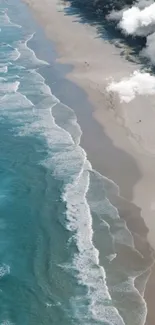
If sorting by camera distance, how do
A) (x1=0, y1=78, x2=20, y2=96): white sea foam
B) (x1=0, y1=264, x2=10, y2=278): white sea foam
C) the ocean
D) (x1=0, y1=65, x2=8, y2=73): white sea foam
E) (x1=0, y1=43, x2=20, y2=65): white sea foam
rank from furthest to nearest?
1. (x1=0, y1=43, x2=20, y2=65): white sea foam
2. (x1=0, y1=65, x2=8, y2=73): white sea foam
3. (x1=0, y1=78, x2=20, y2=96): white sea foam
4. (x1=0, y1=264, x2=10, y2=278): white sea foam
5. the ocean

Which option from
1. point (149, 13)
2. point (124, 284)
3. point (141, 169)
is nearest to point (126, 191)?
point (141, 169)

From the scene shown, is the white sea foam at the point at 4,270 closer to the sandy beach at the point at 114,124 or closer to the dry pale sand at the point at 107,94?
the sandy beach at the point at 114,124

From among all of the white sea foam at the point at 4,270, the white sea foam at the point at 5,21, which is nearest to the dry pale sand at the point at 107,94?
the white sea foam at the point at 5,21

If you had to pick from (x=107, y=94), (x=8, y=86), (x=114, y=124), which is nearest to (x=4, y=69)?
(x=8, y=86)

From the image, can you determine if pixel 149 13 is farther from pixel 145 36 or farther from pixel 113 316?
pixel 113 316

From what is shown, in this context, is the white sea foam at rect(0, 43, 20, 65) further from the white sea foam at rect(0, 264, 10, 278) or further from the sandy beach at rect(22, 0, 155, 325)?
the white sea foam at rect(0, 264, 10, 278)

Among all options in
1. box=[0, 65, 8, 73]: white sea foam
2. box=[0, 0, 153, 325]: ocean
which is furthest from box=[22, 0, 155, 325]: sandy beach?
box=[0, 65, 8, 73]: white sea foam
